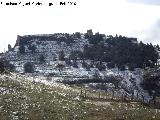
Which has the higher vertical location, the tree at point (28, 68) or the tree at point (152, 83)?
the tree at point (28, 68)

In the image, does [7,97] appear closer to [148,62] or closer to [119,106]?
[119,106]

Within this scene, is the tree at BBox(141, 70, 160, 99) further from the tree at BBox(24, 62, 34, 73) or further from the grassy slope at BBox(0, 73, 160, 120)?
the grassy slope at BBox(0, 73, 160, 120)

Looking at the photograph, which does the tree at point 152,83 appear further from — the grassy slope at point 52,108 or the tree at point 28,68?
the grassy slope at point 52,108

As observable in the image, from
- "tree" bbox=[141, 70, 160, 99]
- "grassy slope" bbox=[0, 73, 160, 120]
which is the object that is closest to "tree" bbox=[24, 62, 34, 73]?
"tree" bbox=[141, 70, 160, 99]

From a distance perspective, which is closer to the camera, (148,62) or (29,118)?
(29,118)

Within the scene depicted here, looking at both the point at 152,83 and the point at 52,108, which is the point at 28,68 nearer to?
the point at 152,83

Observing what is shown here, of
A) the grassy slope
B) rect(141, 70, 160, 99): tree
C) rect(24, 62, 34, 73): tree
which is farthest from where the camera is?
rect(24, 62, 34, 73): tree


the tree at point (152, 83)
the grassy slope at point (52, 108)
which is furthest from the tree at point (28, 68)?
the grassy slope at point (52, 108)

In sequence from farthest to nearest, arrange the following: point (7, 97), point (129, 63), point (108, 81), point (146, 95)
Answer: point (129, 63) → point (108, 81) → point (146, 95) → point (7, 97)

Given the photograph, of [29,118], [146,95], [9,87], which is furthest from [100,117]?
[146,95]

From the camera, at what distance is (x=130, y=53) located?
198500 mm

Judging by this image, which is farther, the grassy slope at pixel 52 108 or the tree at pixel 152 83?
the tree at pixel 152 83

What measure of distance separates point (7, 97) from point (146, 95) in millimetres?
95911

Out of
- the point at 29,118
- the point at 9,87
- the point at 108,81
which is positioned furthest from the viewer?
the point at 108,81
